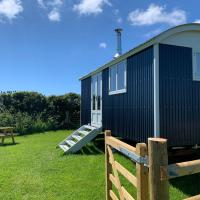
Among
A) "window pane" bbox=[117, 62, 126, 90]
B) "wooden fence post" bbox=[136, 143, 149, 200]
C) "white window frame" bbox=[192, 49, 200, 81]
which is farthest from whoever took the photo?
"window pane" bbox=[117, 62, 126, 90]

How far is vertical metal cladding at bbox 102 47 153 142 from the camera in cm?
760

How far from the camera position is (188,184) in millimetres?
5922

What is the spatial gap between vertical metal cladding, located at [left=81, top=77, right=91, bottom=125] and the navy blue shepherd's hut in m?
4.46

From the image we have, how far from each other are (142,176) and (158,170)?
45 centimetres

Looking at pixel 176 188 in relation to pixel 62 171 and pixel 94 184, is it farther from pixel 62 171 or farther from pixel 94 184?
pixel 62 171

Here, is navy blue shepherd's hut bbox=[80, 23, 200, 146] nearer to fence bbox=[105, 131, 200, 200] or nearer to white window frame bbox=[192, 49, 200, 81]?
white window frame bbox=[192, 49, 200, 81]

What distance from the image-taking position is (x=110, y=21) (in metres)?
14.6

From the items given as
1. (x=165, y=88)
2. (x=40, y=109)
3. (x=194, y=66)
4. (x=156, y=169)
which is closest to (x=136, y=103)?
(x=165, y=88)

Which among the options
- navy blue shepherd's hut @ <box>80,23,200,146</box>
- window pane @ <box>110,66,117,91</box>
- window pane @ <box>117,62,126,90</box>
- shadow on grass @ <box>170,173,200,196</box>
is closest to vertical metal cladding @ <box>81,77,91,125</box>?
window pane @ <box>110,66,117,91</box>

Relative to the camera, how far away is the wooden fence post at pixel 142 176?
240cm

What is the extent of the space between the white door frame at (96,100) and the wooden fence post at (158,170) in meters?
9.59

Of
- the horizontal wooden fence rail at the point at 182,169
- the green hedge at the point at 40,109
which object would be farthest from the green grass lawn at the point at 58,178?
the green hedge at the point at 40,109

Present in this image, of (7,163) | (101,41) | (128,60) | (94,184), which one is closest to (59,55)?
(101,41)

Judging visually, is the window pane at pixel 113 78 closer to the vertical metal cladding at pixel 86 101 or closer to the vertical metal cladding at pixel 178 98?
the vertical metal cladding at pixel 178 98
